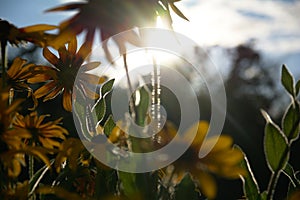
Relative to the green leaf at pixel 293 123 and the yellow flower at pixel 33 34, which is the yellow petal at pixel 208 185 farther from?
the yellow flower at pixel 33 34

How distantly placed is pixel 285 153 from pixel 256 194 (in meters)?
0.13

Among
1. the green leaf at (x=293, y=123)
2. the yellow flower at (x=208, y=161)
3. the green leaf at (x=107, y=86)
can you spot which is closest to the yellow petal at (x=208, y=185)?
the yellow flower at (x=208, y=161)

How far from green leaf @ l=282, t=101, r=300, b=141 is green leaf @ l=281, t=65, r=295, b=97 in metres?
0.02

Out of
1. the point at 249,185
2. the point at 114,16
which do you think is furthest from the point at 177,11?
the point at 249,185

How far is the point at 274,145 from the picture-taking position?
59 cm

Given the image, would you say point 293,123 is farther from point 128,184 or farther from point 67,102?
point 67,102

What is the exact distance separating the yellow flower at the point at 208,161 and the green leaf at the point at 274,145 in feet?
0.18

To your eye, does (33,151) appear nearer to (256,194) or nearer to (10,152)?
(10,152)

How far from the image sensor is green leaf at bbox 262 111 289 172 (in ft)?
1.89

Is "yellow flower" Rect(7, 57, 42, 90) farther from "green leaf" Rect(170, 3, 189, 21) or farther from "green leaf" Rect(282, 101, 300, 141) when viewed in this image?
"green leaf" Rect(282, 101, 300, 141)

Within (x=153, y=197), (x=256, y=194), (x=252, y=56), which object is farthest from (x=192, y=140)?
(x=252, y=56)

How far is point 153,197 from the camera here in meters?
0.56

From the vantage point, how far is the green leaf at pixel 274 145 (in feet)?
1.89

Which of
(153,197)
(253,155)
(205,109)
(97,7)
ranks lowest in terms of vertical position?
(253,155)
